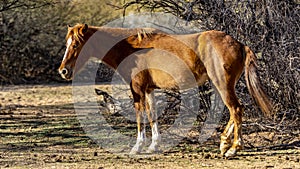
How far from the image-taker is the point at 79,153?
26.9ft

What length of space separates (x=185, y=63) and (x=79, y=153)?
1.85 m

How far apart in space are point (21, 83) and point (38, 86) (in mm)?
1044

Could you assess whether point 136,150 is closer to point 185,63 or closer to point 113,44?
point 185,63

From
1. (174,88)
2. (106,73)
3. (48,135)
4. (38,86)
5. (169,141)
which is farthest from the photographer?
(38,86)

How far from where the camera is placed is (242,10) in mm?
8969

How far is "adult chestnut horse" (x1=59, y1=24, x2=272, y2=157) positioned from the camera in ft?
25.1

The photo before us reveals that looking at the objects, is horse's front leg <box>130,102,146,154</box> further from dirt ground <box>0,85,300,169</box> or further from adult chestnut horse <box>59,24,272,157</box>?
dirt ground <box>0,85,300,169</box>

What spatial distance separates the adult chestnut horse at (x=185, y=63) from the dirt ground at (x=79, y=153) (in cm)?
37

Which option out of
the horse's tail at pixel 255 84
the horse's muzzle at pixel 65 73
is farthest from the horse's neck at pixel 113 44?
the horse's tail at pixel 255 84

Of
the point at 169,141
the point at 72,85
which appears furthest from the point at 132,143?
the point at 72,85

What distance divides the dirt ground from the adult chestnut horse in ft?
1.20

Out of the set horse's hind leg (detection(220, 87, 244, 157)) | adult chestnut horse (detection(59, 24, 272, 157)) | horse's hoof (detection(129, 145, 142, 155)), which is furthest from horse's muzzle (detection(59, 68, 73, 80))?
horse's hind leg (detection(220, 87, 244, 157))

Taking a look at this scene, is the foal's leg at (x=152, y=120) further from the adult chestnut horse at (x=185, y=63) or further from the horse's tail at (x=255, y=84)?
the horse's tail at (x=255, y=84)

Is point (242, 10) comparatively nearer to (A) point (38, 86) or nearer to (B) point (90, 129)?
(B) point (90, 129)
